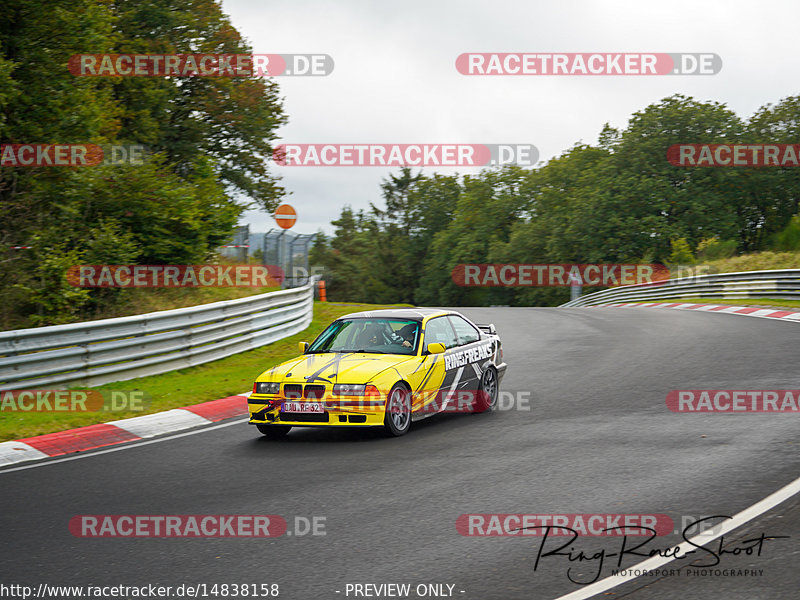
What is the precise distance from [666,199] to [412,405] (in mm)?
52607

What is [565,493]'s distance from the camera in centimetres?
674

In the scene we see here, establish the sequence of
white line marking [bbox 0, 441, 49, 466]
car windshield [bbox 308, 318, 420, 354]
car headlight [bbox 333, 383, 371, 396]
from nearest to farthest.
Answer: white line marking [bbox 0, 441, 49, 466] < car headlight [bbox 333, 383, 371, 396] < car windshield [bbox 308, 318, 420, 354]

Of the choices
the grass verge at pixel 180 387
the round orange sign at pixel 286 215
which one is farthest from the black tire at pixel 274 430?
the round orange sign at pixel 286 215

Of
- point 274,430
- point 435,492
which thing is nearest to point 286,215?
point 274,430

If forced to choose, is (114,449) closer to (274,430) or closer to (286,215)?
(274,430)

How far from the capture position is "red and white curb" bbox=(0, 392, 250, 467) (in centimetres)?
885

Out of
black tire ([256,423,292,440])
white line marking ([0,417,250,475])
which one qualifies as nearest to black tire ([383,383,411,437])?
black tire ([256,423,292,440])

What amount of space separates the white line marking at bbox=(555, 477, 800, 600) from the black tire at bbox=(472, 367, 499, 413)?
14.6 ft

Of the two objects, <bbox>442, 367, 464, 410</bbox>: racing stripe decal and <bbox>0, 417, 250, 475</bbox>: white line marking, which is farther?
<bbox>442, 367, 464, 410</bbox>: racing stripe decal

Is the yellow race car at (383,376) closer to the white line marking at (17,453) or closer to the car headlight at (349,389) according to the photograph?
the car headlight at (349,389)

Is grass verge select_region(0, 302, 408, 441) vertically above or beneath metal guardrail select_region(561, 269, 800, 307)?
beneath

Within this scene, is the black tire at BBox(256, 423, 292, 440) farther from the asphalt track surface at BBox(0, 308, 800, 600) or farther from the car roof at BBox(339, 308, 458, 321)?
the car roof at BBox(339, 308, 458, 321)

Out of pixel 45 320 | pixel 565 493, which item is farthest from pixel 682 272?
pixel 565 493

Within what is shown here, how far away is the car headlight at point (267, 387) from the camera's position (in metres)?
9.23
